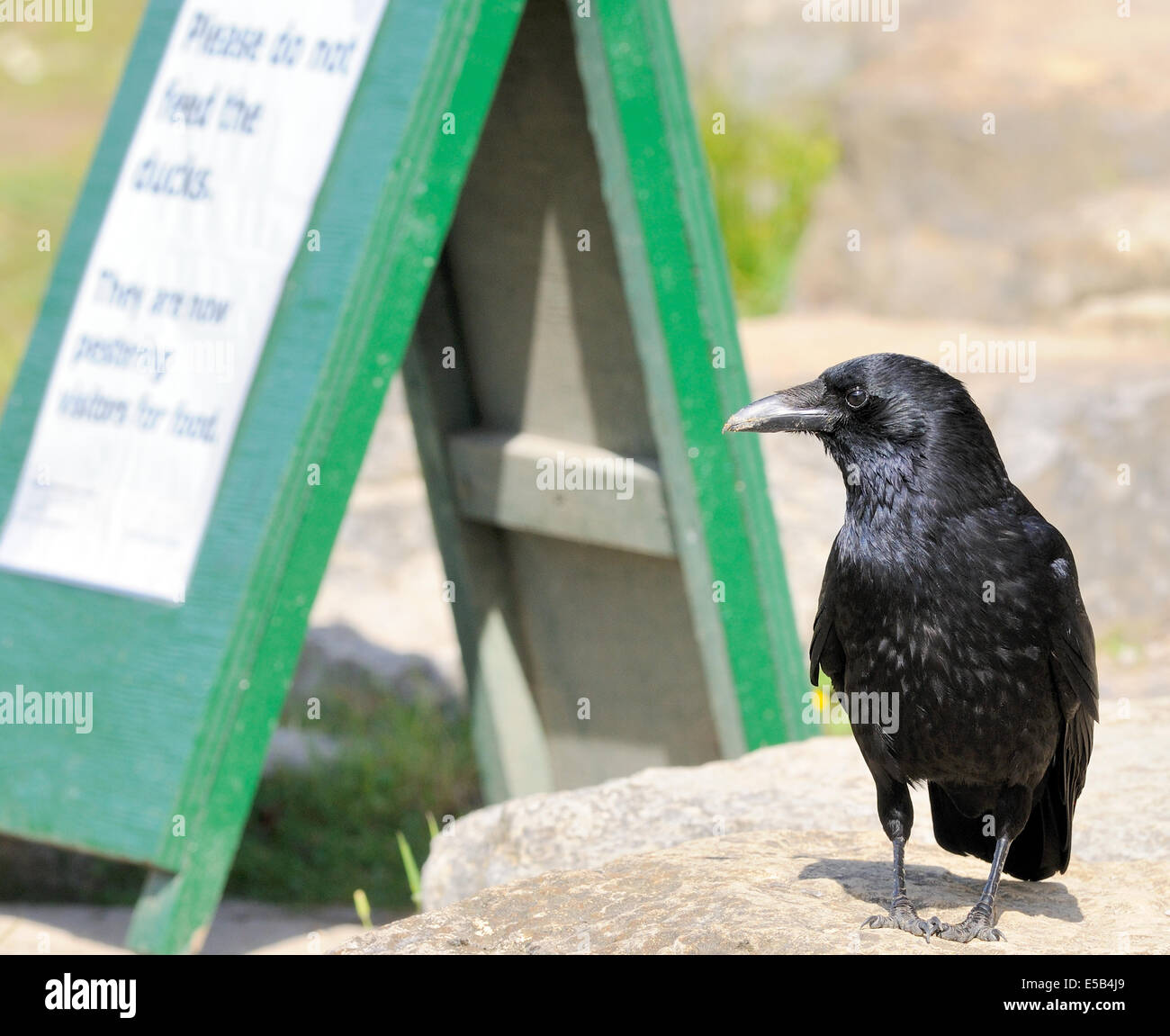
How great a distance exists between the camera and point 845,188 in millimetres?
10633

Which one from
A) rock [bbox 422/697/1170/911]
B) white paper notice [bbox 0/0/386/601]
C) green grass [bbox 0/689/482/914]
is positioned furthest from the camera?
green grass [bbox 0/689/482/914]

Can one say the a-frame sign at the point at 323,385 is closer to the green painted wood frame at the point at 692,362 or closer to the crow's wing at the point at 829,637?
the green painted wood frame at the point at 692,362

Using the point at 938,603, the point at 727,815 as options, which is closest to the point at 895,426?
the point at 938,603

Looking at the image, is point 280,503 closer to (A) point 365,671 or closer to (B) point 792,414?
(B) point 792,414

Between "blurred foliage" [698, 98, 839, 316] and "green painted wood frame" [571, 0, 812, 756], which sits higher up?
"blurred foliage" [698, 98, 839, 316]

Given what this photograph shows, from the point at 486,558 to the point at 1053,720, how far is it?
2146 millimetres

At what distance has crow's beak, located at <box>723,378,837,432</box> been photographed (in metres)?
2.70

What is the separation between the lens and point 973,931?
2.60 m

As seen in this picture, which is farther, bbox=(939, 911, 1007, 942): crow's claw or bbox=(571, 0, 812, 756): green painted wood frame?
bbox=(571, 0, 812, 756): green painted wood frame

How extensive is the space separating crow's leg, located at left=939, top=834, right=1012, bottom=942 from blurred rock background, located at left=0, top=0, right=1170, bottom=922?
7.74 feet

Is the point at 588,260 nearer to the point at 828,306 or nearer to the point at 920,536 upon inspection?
the point at 920,536

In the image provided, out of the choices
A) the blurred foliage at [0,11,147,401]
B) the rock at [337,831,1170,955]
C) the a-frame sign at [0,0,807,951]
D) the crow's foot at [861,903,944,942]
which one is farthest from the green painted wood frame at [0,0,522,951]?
the blurred foliage at [0,11,147,401]

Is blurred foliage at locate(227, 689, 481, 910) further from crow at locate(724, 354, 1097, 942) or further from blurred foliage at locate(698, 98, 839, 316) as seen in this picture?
blurred foliage at locate(698, 98, 839, 316)

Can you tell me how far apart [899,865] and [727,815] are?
2.51 feet
